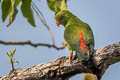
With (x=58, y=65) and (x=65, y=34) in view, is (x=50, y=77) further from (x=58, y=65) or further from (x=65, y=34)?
(x=65, y=34)

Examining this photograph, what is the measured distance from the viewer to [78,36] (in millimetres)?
2699

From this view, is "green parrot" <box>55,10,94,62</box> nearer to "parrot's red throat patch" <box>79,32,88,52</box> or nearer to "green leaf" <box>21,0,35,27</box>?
"parrot's red throat patch" <box>79,32,88,52</box>

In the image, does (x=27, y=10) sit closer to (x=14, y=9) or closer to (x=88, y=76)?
(x=14, y=9)

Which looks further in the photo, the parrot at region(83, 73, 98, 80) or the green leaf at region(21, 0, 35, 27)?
the parrot at region(83, 73, 98, 80)

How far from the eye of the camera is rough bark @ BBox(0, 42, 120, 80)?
8.03ft

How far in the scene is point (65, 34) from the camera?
280 centimetres

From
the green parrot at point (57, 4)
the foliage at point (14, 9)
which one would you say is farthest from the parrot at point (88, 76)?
the foliage at point (14, 9)

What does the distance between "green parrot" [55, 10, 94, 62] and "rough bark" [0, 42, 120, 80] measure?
3.7 inches

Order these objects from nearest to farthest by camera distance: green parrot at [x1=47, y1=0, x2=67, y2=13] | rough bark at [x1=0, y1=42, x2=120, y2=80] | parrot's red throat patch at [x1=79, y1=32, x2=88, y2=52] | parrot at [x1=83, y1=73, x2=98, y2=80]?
1. green parrot at [x1=47, y1=0, x2=67, y2=13]
2. rough bark at [x1=0, y1=42, x2=120, y2=80]
3. parrot's red throat patch at [x1=79, y1=32, x2=88, y2=52]
4. parrot at [x1=83, y1=73, x2=98, y2=80]

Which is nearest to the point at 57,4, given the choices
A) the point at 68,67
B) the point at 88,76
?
the point at 68,67

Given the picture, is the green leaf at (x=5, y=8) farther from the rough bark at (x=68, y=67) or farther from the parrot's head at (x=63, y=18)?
the parrot's head at (x=63, y=18)

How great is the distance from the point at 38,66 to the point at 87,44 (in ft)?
2.00

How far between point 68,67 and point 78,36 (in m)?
0.36

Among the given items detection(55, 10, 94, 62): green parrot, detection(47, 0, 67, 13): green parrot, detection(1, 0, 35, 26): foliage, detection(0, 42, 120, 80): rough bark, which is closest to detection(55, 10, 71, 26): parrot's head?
detection(55, 10, 94, 62): green parrot
